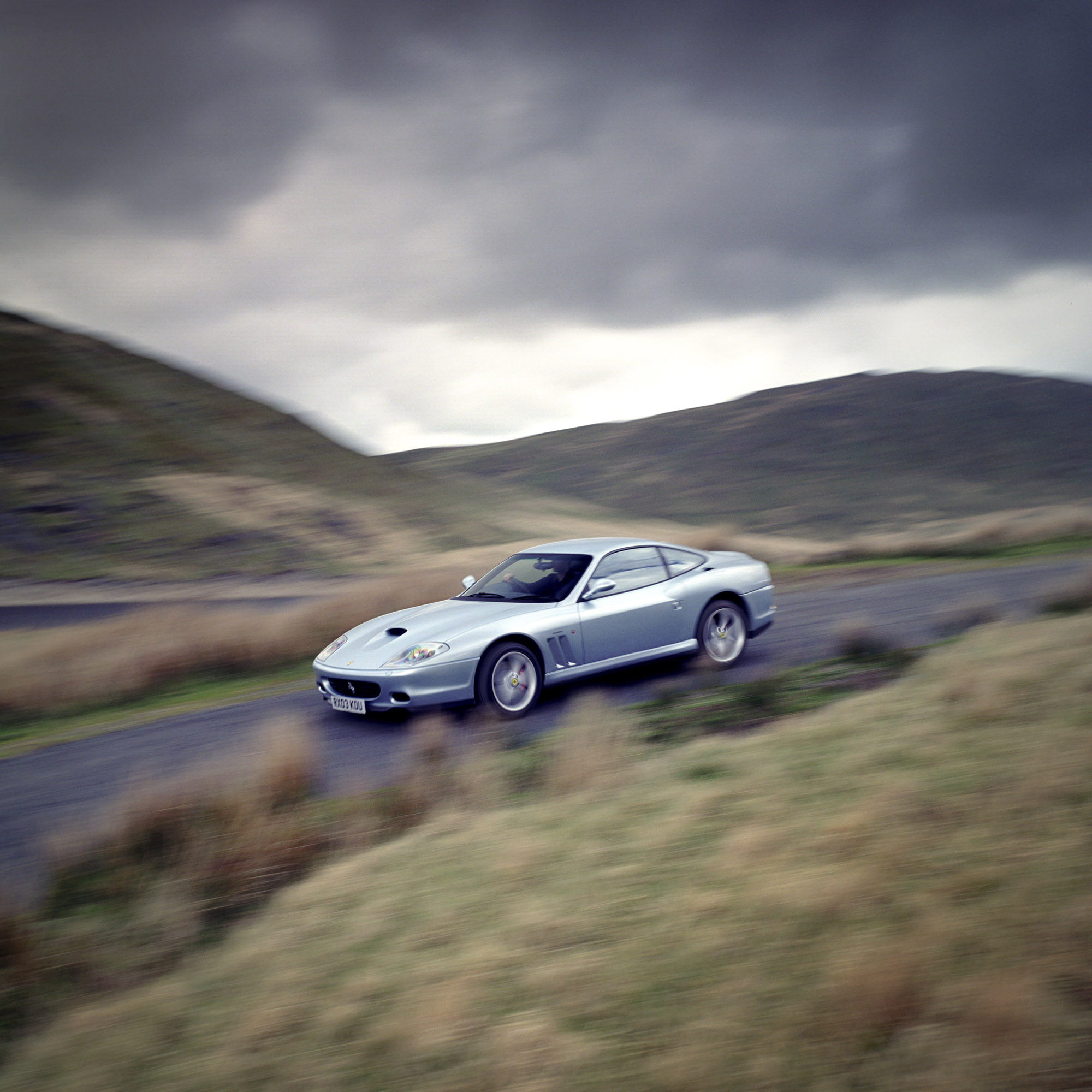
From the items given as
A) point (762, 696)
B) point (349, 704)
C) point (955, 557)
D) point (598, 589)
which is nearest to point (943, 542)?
point (955, 557)

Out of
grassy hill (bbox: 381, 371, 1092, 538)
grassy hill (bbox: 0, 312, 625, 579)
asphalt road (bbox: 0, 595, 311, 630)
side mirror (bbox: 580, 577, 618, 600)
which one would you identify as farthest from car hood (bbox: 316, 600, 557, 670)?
grassy hill (bbox: 381, 371, 1092, 538)

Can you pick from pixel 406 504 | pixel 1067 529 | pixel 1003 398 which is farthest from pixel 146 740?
pixel 1003 398

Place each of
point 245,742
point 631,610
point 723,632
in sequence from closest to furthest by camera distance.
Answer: point 245,742
point 631,610
point 723,632

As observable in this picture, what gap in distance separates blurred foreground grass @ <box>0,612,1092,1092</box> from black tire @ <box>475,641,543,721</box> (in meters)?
2.02

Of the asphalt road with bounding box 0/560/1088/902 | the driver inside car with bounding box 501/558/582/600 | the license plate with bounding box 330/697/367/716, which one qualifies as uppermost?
the driver inside car with bounding box 501/558/582/600

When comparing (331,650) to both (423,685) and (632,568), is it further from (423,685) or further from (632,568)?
(632,568)

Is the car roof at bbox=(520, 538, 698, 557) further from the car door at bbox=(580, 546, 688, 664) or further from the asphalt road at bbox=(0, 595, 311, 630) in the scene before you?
the asphalt road at bbox=(0, 595, 311, 630)

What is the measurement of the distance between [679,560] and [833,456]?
78.1 meters

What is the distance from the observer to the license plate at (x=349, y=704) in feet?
24.6

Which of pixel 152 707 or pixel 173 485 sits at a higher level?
pixel 173 485

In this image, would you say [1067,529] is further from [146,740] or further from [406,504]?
[406,504]

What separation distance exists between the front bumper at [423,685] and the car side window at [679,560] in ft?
7.65

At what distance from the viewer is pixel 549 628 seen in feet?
25.3

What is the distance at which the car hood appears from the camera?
744cm
